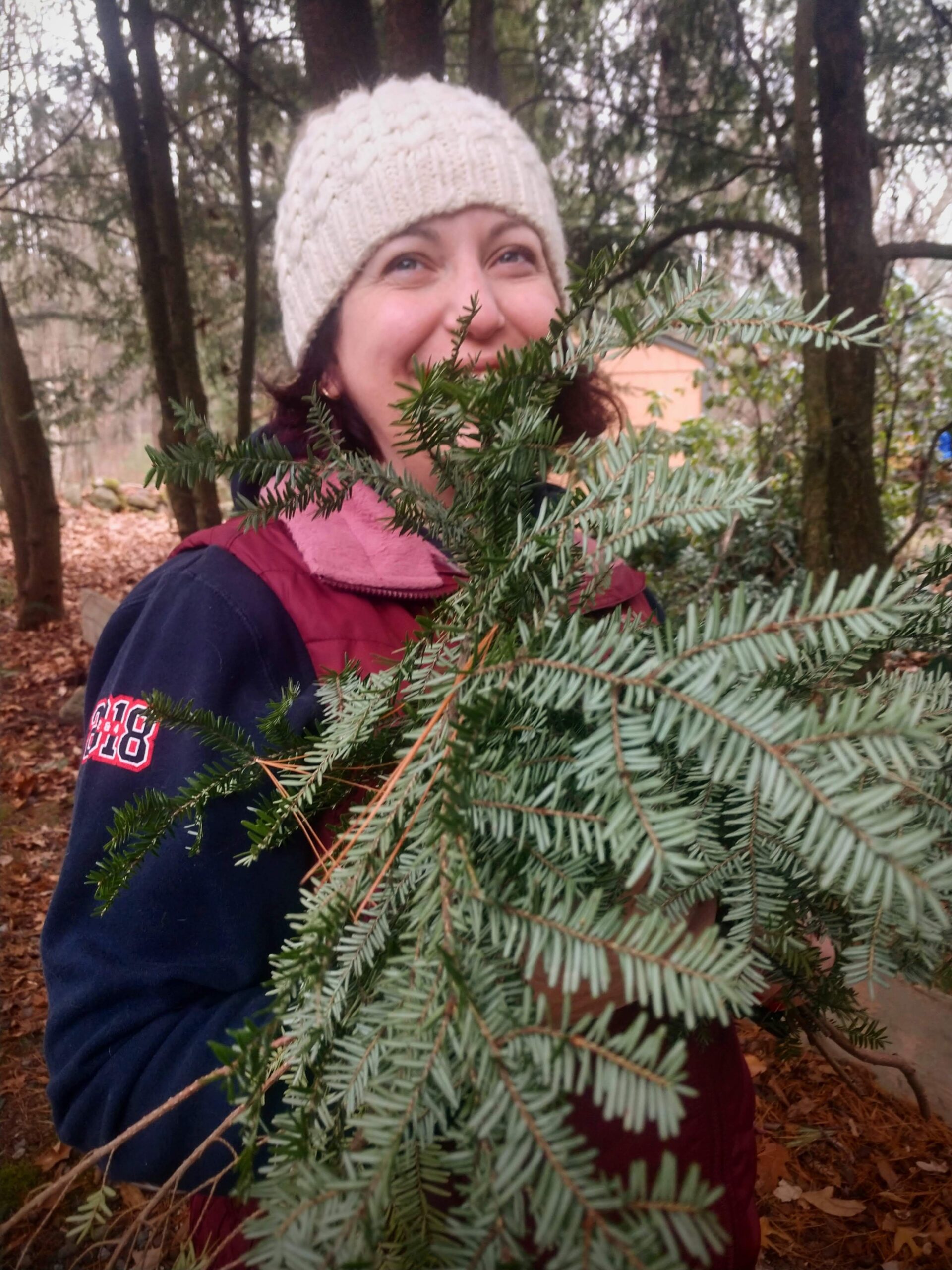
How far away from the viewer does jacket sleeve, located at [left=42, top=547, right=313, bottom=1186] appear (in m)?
1.15

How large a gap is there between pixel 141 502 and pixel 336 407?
625 inches

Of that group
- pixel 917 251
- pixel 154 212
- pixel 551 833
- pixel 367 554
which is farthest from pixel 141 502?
pixel 551 833

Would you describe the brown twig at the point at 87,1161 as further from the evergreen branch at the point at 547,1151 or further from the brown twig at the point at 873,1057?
the brown twig at the point at 873,1057

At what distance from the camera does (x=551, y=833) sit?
61 cm

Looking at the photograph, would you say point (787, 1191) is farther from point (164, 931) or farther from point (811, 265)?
point (811, 265)

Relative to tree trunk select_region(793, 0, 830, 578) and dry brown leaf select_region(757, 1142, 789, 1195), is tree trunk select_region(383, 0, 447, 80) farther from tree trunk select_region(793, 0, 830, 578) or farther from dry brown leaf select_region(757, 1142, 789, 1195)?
dry brown leaf select_region(757, 1142, 789, 1195)

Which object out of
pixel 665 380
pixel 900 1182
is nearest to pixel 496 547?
pixel 900 1182

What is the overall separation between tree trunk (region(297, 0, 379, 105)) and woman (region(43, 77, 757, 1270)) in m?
2.31

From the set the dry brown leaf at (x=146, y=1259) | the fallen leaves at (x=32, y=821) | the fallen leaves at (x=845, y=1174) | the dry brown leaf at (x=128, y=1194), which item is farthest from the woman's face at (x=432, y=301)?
the dry brown leaf at (x=128, y=1194)

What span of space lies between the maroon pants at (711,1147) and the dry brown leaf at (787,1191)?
1021mm

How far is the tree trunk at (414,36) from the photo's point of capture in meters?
3.81

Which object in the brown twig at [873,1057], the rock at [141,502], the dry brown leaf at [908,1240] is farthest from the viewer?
the rock at [141,502]

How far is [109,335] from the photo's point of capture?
8352 mm

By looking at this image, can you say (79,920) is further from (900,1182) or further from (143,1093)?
(900,1182)
